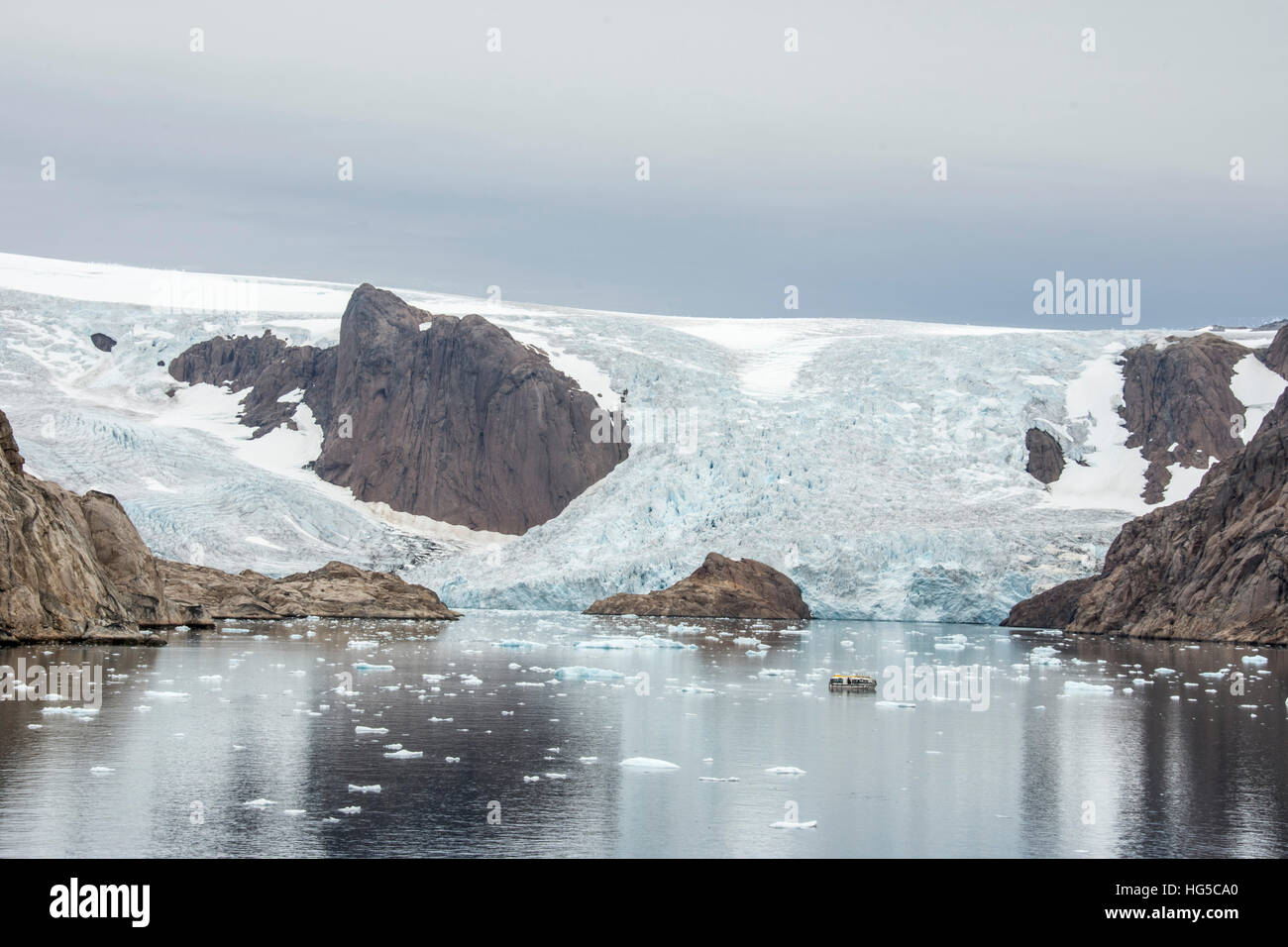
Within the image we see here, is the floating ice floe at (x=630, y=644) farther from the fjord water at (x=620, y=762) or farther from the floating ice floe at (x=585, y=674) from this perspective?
the floating ice floe at (x=585, y=674)

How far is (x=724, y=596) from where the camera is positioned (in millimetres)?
47281

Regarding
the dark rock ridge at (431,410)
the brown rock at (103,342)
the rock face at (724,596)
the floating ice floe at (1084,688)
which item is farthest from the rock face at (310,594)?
the floating ice floe at (1084,688)

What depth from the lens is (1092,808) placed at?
1320 centimetres

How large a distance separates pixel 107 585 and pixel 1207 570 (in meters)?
29.6

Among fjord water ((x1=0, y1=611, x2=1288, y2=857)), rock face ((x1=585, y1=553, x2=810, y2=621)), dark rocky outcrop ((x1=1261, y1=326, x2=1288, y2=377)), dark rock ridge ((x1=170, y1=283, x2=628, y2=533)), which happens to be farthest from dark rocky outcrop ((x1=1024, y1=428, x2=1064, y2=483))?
fjord water ((x1=0, y1=611, x2=1288, y2=857))

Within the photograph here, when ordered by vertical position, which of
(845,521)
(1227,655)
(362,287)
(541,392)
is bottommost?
(1227,655)

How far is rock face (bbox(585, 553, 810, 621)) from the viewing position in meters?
47.2

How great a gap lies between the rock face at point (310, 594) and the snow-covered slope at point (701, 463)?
4631mm

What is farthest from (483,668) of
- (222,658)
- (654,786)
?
(654,786)

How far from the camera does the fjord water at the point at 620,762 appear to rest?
11.4 m

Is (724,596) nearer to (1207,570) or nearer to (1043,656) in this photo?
(1207,570)
